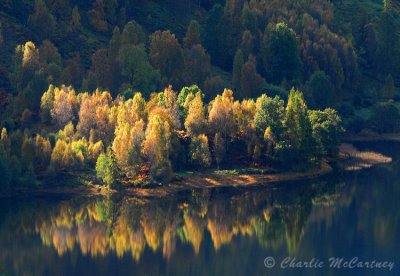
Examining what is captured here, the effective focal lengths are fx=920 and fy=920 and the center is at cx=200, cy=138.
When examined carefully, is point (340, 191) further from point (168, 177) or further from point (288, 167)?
point (168, 177)

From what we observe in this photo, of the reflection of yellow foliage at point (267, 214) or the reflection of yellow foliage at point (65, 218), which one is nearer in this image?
the reflection of yellow foliage at point (65, 218)

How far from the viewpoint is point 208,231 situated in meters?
118

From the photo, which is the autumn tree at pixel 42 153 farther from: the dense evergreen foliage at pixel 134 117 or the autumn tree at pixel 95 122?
the autumn tree at pixel 95 122

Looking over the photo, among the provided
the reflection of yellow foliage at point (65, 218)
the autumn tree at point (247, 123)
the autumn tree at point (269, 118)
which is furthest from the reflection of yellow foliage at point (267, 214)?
the reflection of yellow foliage at point (65, 218)

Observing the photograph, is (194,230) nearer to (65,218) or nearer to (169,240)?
(169,240)

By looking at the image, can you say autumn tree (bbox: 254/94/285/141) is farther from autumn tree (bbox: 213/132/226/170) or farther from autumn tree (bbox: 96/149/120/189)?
autumn tree (bbox: 96/149/120/189)

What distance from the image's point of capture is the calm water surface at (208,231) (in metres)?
103

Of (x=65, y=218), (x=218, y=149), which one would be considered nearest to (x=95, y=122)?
(x=218, y=149)

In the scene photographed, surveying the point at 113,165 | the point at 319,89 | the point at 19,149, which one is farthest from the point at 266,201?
the point at 319,89

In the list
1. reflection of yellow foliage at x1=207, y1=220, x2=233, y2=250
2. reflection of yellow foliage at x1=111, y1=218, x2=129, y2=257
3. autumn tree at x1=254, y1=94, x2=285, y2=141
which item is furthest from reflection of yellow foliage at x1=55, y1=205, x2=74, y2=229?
autumn tree at x1=254, y1=94, x2=285, y2=141

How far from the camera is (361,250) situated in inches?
4289

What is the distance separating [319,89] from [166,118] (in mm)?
60438

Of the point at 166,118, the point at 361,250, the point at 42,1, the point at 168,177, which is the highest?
the point at 42,1

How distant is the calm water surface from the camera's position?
103 m
